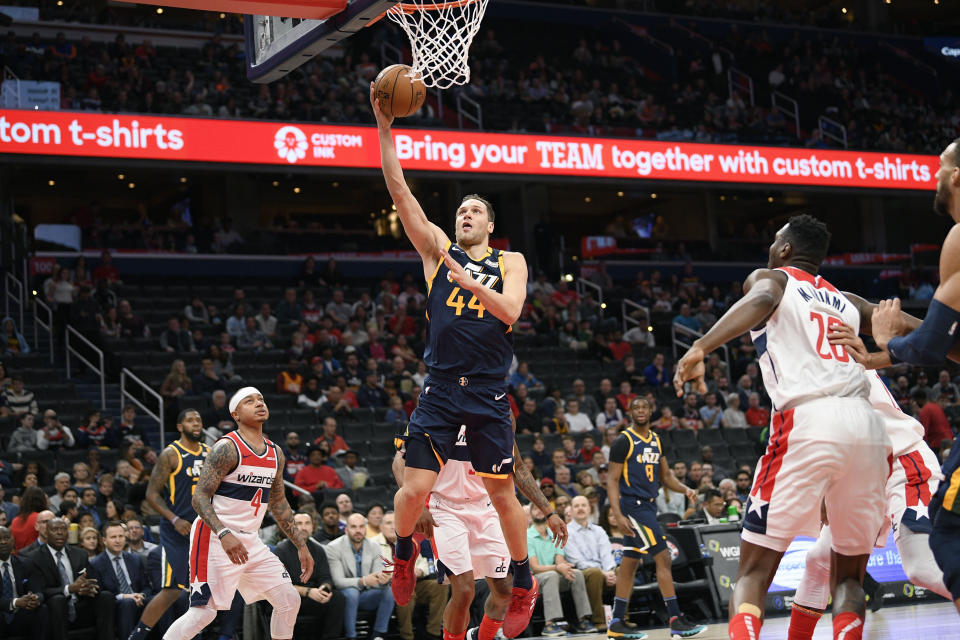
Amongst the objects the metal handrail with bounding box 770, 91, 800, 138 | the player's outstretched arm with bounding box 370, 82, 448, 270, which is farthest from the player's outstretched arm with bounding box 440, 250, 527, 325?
the metal handrail with bounding box 770, 91, 800, 138

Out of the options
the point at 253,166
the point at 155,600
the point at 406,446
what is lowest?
the point at 155,600

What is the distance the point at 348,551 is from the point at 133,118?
10.3 meters

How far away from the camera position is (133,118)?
18.3 metres

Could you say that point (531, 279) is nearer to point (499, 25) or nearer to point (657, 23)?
point (499, 25)

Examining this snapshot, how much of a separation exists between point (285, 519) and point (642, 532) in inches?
144

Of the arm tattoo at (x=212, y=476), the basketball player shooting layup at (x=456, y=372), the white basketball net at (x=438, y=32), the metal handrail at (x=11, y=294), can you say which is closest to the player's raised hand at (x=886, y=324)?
the basketball player shooting layup at (x=456, y=372)

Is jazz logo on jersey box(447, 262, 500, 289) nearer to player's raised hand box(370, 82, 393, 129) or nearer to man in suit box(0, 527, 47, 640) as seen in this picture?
player's raised hand box(370, 82, 393, 129)

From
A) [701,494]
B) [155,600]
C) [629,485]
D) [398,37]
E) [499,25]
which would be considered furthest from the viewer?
[499,25]

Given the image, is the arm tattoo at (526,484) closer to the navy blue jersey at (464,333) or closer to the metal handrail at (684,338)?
the navy blue jersey at (464,333)

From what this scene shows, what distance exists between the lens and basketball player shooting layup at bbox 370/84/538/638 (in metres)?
5.91

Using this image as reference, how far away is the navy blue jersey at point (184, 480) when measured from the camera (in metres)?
9.18

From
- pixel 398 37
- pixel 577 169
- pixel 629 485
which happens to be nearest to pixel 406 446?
pixel 629 485

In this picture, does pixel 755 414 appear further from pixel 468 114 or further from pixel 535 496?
pixel 535 496

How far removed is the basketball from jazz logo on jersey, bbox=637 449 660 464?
541 cm
